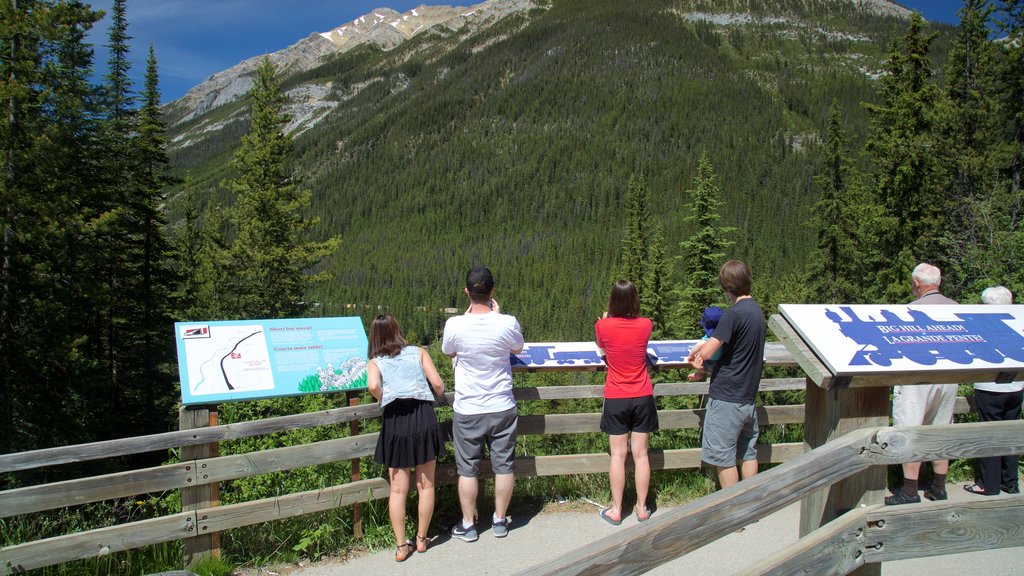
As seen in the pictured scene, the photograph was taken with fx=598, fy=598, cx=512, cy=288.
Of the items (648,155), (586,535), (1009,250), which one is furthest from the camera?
(648,155)

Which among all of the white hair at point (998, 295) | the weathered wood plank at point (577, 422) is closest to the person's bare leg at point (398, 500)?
the weathered wood plank at point (577, 422)

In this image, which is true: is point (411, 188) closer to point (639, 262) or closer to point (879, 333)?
point (639, 262)

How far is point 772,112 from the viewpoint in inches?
6796

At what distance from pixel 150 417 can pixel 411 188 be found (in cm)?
16846

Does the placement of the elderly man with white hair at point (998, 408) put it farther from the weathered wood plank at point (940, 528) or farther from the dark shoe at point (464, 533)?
the dark shoe at point (464, 533)

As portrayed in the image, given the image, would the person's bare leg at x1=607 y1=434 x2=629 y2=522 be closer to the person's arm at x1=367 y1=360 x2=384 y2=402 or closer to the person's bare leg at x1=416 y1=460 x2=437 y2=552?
the person's bare leg at x1=416 y1=460 x2=437 y2=552

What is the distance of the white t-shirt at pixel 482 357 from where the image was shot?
4027 millimetres

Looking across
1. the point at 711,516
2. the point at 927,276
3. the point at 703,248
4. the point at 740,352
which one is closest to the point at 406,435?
the point at 740,352

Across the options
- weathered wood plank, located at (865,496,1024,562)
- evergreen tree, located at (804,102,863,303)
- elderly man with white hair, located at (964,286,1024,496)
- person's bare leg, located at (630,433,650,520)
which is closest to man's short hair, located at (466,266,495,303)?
person's bare leg, located at (630,433,650,520)

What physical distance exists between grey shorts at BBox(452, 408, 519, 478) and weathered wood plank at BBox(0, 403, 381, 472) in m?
0.66

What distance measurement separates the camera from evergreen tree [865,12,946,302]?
21031 millimetres

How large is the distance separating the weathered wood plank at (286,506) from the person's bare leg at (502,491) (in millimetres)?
824

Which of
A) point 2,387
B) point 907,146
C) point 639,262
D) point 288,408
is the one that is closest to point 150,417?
point 2,387

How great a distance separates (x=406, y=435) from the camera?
3934mm
